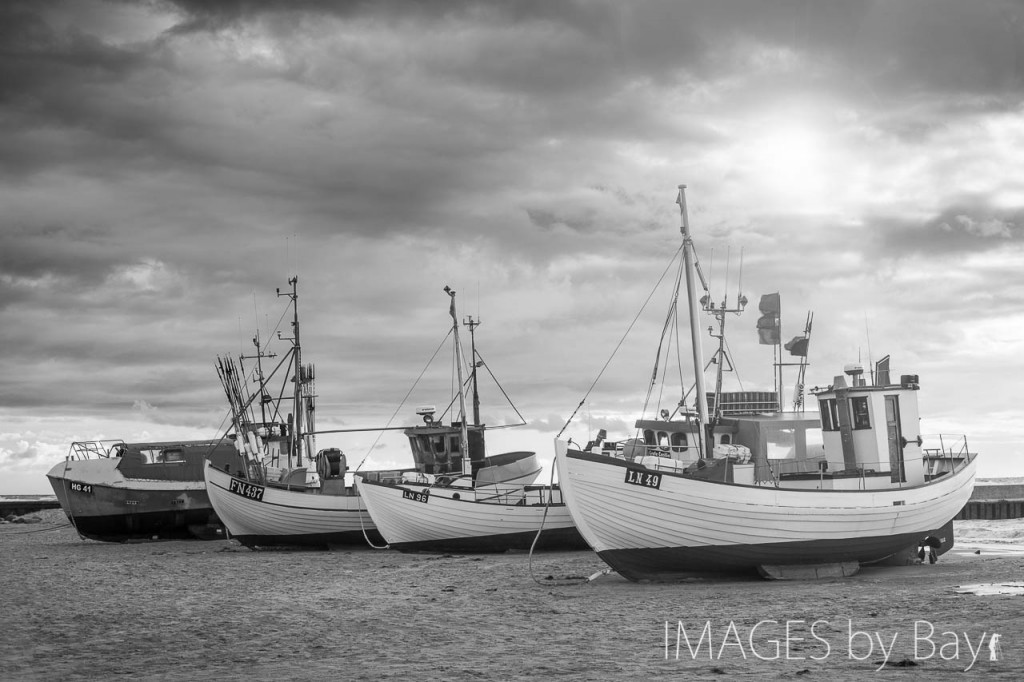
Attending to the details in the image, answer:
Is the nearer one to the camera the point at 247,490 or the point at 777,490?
the point at 777,490

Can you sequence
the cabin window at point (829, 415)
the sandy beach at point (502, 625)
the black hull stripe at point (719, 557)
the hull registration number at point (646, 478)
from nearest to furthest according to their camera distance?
the sandy beach at point (502, 625), the hull registration number at point (646, 478), the black hull stripe at point (719, 557), the cabin window at point (829, 415)

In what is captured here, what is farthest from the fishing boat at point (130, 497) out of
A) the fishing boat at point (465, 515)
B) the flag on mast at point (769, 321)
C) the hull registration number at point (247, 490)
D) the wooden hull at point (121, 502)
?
the flag on mast at point (769, 321)

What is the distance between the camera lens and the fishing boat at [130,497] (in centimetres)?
4925

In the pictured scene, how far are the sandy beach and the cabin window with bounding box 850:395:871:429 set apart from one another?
3616mm

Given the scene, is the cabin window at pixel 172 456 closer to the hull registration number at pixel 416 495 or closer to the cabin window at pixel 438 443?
the cabin window at pixel 438 443

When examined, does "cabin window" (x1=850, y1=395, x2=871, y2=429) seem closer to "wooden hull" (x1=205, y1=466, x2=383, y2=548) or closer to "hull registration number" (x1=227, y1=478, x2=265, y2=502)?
"wooden hull" (x1=205, y1=466, x2=383, y2=548)

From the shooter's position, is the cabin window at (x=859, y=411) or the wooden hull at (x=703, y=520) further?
the cabin window at (x=859, y=411)

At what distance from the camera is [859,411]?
2759 cm

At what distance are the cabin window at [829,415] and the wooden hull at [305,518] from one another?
1844 centimetres

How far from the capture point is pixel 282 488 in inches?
1597

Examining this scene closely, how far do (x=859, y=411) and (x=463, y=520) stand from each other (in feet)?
44.7

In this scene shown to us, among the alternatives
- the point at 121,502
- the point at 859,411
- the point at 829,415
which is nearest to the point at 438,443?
the point at 121,502

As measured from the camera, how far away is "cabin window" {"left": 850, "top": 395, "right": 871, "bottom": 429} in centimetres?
2748

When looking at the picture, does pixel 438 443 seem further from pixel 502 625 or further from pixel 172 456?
pixel 502 625
